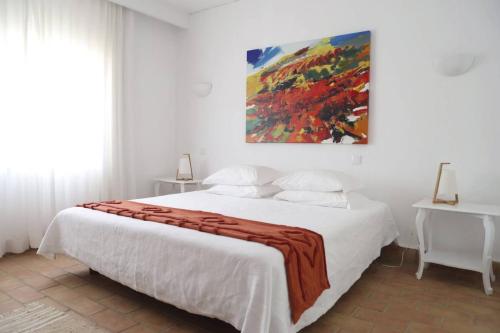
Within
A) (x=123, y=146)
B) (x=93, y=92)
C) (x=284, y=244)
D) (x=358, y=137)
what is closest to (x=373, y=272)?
(x=358, y=137)

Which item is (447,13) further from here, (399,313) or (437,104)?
(399,313)

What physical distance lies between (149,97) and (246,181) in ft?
6.60

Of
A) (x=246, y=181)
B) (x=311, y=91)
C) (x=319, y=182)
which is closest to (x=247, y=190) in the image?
(x=246, y=181)

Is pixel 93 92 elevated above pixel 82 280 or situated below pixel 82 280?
above

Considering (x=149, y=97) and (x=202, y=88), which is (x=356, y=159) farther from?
(x=149, y=97)

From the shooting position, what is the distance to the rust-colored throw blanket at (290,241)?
1.68 metres

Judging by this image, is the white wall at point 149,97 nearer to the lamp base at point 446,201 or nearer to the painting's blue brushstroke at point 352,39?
the painting's blue brushstroke at point 352,39

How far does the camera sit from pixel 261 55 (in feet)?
12.9

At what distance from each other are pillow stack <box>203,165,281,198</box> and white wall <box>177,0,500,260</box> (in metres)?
0.47

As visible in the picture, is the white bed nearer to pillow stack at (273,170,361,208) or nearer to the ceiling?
pillow stack at (273,170,361,208)

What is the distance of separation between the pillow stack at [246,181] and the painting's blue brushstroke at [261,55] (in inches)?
50.6

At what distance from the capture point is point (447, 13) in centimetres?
292

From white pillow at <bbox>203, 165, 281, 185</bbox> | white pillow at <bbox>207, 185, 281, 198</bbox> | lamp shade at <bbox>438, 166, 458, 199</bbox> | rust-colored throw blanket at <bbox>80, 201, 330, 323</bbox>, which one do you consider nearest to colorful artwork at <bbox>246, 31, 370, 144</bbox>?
white pillow at <bbox>203, 165, 281, 185</bbox>

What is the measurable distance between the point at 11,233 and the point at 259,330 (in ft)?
9.26
